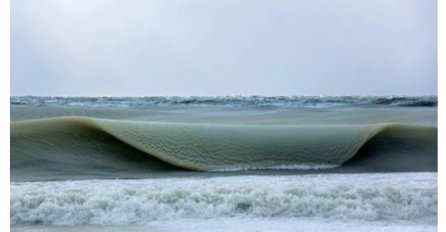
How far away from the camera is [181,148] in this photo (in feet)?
7.82

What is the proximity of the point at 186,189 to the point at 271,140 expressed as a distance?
26.5 inches

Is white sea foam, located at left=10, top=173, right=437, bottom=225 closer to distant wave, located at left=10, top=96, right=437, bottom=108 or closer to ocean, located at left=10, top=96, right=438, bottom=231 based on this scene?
ocean, located at left=10, top=96, right=438, bottom=231

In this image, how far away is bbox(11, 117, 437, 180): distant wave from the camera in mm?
2357

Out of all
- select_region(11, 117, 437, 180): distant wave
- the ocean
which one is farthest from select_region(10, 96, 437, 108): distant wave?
select_region(11, 117, 437, 180): distant wave

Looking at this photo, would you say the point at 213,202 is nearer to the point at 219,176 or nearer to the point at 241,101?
the point at 219,176

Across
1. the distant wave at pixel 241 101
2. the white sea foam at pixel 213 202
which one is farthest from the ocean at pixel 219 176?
the distant wave at pixel 241 101

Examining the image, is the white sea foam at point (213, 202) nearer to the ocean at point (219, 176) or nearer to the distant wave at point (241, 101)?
the ocean at point (219, 176)

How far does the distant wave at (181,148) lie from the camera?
92.8 inches

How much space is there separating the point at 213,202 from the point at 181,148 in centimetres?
62

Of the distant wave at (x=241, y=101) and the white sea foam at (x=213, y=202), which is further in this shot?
the distant wave at (x=241, y=101)

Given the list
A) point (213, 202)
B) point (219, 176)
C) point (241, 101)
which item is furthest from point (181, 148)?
point (241, 101)

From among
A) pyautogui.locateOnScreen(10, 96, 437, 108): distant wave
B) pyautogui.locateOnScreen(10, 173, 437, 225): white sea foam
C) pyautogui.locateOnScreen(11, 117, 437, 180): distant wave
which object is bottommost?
pyautogui.locateOnScreen(10, 173, 437, 225): white sea foam
